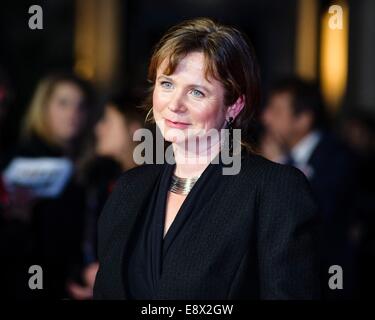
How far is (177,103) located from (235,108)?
7.1 inches

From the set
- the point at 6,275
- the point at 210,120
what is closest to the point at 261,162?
the point at 210,120

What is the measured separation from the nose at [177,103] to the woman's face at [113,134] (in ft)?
5.70

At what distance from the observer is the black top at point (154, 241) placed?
205 cm

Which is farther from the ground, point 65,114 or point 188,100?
point 188,100

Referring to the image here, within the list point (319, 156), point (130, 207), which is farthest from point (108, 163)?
point (130, 207)

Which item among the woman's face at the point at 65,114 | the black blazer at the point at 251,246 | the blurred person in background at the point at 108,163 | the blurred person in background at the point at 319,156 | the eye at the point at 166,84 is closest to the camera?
the black blazer at the point at 251,246

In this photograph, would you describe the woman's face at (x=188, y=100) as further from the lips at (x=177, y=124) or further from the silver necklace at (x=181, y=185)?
the silver necklace at (x=181, y=185)

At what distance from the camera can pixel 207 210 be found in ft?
6.71

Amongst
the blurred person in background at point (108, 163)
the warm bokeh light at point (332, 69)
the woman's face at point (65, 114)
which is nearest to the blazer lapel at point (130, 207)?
→ the blurred person in background at point (108, 163)

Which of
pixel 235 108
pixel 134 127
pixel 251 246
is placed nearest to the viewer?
pixel 251 246

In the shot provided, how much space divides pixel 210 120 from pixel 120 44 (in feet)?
23.4

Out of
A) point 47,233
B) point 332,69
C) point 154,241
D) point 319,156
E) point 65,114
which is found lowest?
point 47,233

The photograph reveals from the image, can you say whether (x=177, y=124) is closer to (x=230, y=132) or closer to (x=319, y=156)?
(x=230, y=132)

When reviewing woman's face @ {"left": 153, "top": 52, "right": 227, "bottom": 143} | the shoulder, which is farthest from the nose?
the shoulder
